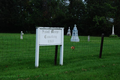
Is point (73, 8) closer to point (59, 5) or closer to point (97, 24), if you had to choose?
point (59, 5)

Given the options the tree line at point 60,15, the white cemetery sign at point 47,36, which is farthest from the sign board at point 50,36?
the tree line at point 60,15

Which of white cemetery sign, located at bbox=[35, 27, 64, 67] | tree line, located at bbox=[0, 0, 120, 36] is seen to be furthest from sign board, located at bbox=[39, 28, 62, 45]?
tree line, located at bbox=[0, 0, 120, 36]

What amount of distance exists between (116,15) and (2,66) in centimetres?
3891

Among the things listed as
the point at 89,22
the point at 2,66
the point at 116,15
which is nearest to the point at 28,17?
the point at 89,22

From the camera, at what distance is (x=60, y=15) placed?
44531 millimetres

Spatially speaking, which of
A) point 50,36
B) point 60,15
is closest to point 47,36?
point 50,36

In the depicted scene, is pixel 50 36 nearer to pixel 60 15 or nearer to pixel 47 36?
pixel 47 36

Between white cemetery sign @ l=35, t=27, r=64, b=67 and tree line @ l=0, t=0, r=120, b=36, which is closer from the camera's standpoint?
white cemetery sign @ l=35, t=27, r=64, b=67

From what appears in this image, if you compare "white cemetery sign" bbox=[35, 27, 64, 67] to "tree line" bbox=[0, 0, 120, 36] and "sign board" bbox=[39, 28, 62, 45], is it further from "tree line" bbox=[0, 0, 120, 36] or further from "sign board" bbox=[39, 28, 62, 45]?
"tree line" bbox=[0, 0, 120, 36]

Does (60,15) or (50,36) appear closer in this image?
(50,36)

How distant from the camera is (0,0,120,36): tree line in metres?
39.1

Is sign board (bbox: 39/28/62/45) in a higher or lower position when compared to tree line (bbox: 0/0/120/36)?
lower

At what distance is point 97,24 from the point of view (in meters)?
38.4

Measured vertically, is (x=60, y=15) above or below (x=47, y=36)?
above
